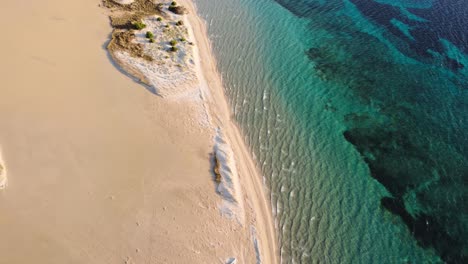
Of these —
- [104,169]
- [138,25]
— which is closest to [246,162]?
[104,169]

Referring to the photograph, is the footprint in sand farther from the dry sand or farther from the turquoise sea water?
the turquoise sea water

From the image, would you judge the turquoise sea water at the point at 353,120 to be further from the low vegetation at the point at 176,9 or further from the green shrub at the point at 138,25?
the green shrub at the point at 138,25

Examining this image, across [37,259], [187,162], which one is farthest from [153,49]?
[37,259]

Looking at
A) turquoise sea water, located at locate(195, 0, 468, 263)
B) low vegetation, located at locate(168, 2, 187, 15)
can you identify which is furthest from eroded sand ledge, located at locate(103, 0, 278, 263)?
turquoise sea water, located at locate(195, 0, 468, 263)

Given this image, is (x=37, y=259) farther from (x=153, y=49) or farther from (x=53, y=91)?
(x=153, y=49)

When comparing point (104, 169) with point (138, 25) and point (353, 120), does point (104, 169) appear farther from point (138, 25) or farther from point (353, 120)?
point (353, 120)

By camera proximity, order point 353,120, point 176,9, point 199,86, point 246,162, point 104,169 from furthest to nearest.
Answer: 1. point 176,9
2. point 353,120
3. point 199,86
4. point 246,162
5. point 104,169

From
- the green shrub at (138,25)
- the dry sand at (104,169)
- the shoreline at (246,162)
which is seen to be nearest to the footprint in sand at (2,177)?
the dry sand at (104,169)
